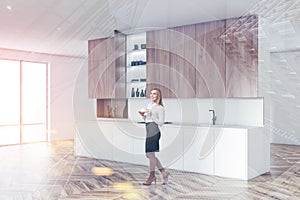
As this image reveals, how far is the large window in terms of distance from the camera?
8.70 metres

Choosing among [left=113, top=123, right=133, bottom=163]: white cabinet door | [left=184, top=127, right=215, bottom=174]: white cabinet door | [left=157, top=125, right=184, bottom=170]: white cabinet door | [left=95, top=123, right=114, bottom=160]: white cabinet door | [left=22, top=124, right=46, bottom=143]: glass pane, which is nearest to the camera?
[left=184, top=127, right=215, bottom=174]: white cabinet door

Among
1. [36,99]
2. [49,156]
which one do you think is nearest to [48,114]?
[36,99]

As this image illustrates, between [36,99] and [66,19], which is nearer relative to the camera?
[66,19]

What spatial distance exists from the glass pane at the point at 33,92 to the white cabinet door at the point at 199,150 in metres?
5.66

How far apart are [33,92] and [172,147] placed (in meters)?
5.50

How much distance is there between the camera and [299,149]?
806cm

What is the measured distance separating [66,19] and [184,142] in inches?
114

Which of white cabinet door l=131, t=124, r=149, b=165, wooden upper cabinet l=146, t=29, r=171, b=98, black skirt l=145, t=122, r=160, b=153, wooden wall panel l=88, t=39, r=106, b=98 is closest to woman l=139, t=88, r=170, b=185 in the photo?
black skirt l=145, t=122, r=160, b=153

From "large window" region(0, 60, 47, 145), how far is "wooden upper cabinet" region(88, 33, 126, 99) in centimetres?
284

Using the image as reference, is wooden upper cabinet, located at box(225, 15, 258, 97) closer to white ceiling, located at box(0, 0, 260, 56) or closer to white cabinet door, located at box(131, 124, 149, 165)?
white ceiling, located at box(0, 0, 260, 56)

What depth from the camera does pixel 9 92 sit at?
880 centimetres

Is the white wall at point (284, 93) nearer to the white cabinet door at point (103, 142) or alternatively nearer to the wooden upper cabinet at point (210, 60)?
the wooden upper cabinet at point (210, 60)

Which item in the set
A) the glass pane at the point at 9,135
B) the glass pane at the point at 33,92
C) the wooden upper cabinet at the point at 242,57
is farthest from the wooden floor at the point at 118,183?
the glass pane at the point at 33,92

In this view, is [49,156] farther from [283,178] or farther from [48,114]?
[283,178]
